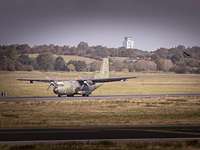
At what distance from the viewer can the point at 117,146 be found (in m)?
9.89

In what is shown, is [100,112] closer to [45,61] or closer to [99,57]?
[99,57]

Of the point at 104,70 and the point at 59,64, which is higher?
the point at 59,64

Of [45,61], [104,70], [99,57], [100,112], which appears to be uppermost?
[99,57]

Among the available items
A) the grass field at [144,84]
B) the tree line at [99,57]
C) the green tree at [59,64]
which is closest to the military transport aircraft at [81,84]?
the grass field at [144,84]

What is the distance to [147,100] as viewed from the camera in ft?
75.2

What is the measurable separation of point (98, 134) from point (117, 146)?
8.00 feet

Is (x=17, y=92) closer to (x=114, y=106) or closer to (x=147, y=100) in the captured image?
(x=114, y=106)

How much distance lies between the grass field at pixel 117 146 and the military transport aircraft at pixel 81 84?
11969mm

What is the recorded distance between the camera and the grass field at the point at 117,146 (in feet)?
31.7

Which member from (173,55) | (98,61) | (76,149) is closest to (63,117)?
(98,61)

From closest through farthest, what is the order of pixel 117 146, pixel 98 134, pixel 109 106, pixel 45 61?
pixel 117 146, pixel 98 134, pixel 109 106, pixel 45 61

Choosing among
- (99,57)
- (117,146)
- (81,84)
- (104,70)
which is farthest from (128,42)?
(117,146)

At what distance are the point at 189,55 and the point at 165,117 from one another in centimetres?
531

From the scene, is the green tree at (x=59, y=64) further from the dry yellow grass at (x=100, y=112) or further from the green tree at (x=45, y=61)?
the dry yellow grass at (x=100, y=112)
